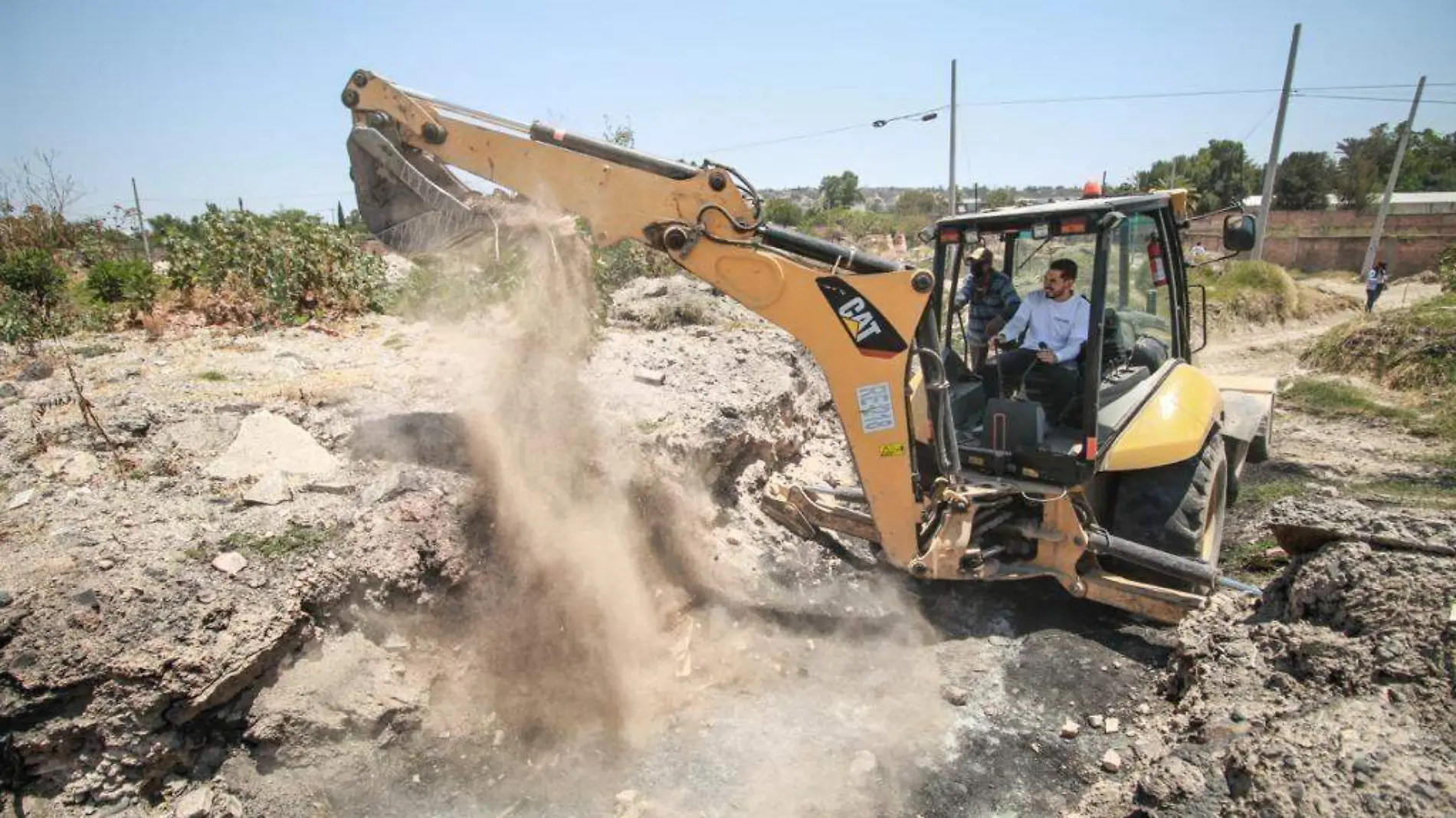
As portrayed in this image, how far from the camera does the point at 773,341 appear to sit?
9.05m

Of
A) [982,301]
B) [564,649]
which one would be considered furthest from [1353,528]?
[564,649]

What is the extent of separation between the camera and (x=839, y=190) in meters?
46.8

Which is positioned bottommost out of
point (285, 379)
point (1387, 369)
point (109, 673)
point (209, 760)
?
point (1387, 369)

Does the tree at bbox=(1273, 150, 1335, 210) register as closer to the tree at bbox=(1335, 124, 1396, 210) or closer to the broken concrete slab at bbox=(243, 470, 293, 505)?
the tree at bbox=(1335, 124, 1396, 210)

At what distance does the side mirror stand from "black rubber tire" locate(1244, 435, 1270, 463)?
11.4 ft

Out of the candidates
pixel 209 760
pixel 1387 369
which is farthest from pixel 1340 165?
pixel 209 760

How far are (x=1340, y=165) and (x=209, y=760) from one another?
201ft

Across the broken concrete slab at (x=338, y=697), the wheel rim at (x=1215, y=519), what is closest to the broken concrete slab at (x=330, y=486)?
the broken concrete slab at (x=338, y=697)

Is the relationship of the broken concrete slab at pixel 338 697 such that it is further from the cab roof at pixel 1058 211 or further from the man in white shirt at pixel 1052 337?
the cab roof at pixel 1058 211

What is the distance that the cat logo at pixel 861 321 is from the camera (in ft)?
13.9

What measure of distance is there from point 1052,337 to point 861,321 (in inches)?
50.7

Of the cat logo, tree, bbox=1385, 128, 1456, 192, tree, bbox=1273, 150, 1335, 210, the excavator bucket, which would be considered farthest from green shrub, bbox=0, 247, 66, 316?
tree, bbox=1385, 128, 1456, 192

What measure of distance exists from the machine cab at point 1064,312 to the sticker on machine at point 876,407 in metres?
0.65

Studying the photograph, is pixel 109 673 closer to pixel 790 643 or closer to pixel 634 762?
pixel 634 762
